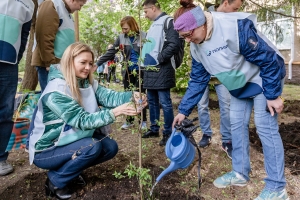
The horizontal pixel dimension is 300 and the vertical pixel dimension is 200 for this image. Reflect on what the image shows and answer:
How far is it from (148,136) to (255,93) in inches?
70.7

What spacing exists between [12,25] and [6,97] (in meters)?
0.62

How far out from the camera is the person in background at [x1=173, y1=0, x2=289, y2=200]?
1.80 meters

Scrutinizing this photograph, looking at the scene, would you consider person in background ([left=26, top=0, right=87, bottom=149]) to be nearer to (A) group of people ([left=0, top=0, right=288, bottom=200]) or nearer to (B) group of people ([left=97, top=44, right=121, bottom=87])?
(A) group of people ([left=0, top=0, right=288, bottom=200])

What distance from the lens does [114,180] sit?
236 cm

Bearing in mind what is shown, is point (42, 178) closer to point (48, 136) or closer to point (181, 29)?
point (48, 136)

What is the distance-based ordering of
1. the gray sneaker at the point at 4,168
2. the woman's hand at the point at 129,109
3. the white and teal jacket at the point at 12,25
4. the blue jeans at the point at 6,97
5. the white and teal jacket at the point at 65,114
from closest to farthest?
the woman's hand at the point at 129,109, the white and teal jacket at the point at 65,114, the white and teal jacket at the point at 12,25, the blue jeans at the point at 6,97, the gray sneaker at the point at 4,168

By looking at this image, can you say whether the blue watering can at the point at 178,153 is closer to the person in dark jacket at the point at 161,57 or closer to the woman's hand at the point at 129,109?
→ the woman's hand at the point at 129,109

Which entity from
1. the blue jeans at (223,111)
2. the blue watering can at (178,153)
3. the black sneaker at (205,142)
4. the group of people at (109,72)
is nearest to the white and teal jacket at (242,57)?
the blue watering can at (178,153)

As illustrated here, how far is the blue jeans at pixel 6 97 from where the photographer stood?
7.79ft

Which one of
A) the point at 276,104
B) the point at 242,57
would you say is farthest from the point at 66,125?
the point at 276,104

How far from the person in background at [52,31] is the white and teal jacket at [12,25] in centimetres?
23

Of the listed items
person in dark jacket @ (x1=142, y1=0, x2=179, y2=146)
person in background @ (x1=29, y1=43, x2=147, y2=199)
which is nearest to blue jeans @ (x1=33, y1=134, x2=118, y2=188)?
person in background @ (x1=29, y1=43, x2=147, y2=199)

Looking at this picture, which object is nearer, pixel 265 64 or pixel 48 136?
pixel 265 64

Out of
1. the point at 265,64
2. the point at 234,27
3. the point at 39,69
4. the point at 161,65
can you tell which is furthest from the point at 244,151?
the point at 39,69
